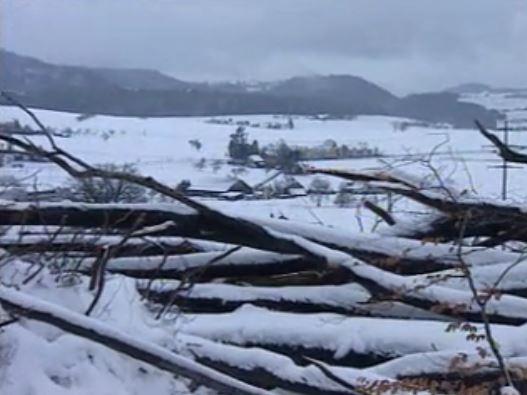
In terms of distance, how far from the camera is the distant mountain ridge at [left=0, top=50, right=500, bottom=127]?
6730 millimetres

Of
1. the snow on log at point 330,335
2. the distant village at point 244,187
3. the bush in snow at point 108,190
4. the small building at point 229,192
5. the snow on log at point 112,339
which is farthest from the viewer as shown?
the small building at point 229,192

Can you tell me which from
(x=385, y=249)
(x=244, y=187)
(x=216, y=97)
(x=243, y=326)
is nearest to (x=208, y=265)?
(x=243, y=326)

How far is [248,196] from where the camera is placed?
3.22 meters

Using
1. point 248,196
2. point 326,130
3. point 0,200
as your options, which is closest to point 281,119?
point 326,130

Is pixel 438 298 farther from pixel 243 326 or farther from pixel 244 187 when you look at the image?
pixel 244 187

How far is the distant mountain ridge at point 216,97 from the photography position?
22.1ft

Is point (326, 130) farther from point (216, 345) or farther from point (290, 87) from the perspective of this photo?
point (216, 345)

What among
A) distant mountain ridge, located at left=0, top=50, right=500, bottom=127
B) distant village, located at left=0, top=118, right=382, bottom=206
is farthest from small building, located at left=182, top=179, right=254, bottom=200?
distant mountain ridge, located at left=0, top=50, right=500, bottom=127

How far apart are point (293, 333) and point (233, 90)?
632 centimetres

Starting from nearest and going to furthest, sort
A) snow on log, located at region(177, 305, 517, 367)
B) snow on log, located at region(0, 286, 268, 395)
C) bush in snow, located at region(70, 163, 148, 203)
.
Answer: snow on log, located at region(0, 286, 268, 395)
bush in snow, located at region(70, 163, 148, 203)
snow on log, located at region(177, 305, 517, 367)

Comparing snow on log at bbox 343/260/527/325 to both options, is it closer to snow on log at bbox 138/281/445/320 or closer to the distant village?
snow on log at bbox 138/281/445/320

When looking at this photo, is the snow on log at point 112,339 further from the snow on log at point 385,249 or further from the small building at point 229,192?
the small building at point 229,192

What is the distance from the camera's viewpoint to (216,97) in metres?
9.48

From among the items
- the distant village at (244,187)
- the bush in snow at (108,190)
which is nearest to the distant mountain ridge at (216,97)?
the distant village at (244,187)
